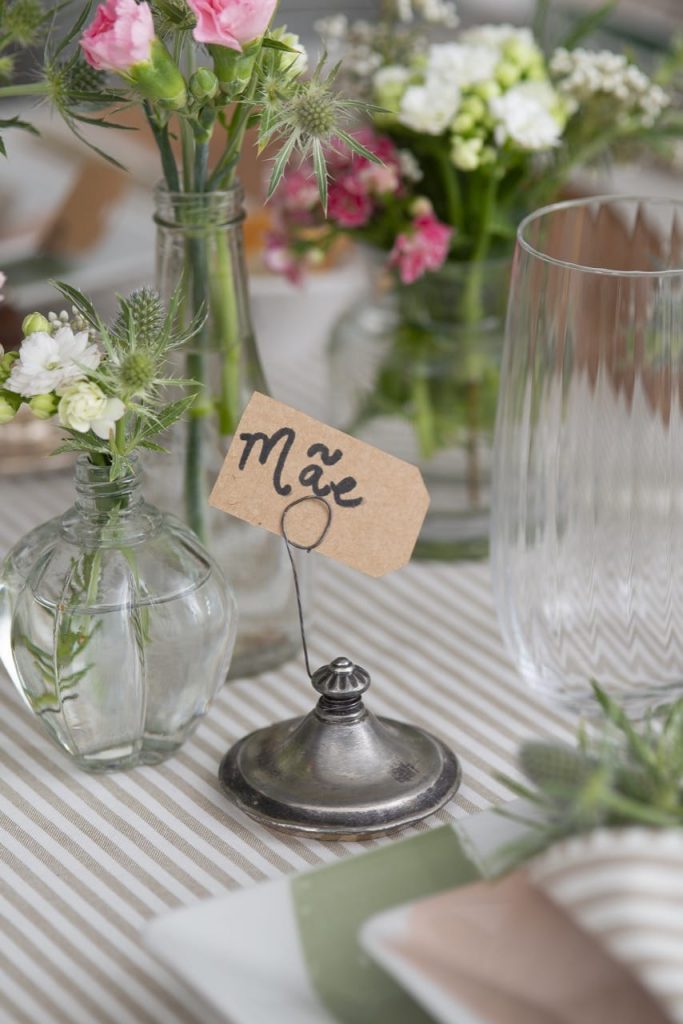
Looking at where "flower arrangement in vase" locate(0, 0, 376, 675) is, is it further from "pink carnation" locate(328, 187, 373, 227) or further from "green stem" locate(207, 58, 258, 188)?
"pink carnation" locate(328, 187, 373, 227)

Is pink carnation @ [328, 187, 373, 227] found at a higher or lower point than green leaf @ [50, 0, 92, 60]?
lower

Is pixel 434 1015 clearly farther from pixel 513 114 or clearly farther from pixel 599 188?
pixel 599 188

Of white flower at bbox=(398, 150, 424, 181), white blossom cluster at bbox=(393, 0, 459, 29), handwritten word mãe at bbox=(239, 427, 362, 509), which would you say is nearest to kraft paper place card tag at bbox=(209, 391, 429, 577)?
handwritten word mãe at bbox=(239, 427, 362, 509)

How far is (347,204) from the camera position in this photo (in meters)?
0.92

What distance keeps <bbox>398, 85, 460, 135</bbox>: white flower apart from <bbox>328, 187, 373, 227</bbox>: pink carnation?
60mm

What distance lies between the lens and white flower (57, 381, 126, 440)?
609mm

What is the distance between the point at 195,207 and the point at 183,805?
305 millimetres

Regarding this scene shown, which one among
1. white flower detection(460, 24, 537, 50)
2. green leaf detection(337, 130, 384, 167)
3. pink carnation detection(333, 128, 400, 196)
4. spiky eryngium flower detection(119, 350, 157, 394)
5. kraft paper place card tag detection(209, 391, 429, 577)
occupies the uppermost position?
white flower detection(460, 24, 537, 50)

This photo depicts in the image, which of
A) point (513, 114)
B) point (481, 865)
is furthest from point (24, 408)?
point (481, 865)

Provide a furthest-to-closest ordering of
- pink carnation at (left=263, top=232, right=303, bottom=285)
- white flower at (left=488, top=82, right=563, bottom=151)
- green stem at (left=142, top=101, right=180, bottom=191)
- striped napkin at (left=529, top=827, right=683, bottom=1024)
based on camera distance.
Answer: pink carnation at (left=263, top=232, right=303, bottom=285), white flower at (left=488, top=82, right=563, bottom=151), green stem at (left=142, top=101, right=180, bottom=191), striped napkin at (left=529, top=827, right=683, bottom=1024)

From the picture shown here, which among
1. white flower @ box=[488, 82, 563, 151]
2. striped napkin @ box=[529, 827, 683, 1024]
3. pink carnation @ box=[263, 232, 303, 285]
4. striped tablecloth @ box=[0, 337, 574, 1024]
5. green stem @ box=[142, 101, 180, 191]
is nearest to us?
striped napkin @ box=[529, 827, 683, 1024]

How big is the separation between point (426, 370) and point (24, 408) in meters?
0.30

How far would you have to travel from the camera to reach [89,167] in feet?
4.32

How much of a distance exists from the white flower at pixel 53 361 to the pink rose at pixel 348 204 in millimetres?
342
